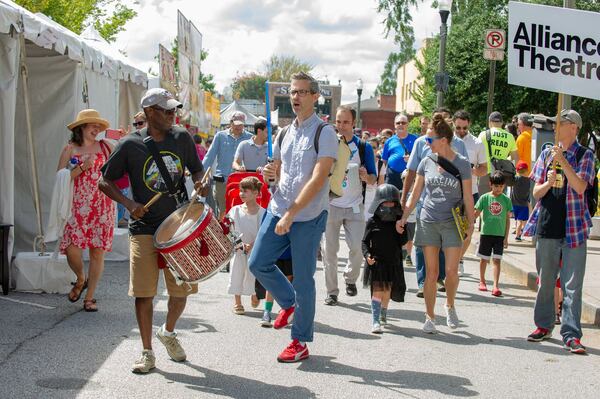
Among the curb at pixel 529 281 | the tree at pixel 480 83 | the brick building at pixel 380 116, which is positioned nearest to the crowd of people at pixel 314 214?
the curb at pixel 529 281

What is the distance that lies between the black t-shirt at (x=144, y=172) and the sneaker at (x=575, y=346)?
3419mm

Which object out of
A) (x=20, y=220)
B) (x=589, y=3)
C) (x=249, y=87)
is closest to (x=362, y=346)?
(x=20, y=220)

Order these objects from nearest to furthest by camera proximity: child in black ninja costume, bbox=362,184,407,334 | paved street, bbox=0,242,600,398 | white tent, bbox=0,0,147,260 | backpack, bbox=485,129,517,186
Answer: paved street, bbox=0,242,600,398
child in black ninja costume, bbox=362,184,407,334
white tent, bbox=0,0,147,260
backpack, bbox=485,129,517,186

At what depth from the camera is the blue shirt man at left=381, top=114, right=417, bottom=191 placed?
11695mm

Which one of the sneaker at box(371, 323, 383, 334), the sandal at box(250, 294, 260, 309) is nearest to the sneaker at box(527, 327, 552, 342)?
the sneaker at box(371, 323, 383, 334)

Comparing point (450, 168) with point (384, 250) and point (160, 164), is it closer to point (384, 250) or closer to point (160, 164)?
point (384, 250)

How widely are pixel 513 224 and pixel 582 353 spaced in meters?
11.3

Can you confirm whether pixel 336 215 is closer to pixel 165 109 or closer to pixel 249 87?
pixel 165 109

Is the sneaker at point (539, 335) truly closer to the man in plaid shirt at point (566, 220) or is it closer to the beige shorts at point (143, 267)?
the man in plaid shirt at point (566, 220)

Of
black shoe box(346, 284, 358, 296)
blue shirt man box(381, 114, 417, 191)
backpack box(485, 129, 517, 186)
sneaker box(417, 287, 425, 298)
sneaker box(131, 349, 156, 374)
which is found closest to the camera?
sneaker box(131, 349, 156, 374)

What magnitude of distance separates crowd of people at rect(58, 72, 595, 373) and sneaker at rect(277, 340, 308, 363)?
10 mm

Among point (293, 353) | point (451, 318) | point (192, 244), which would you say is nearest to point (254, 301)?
point (451, 318)

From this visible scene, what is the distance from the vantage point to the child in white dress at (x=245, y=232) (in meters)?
8.37

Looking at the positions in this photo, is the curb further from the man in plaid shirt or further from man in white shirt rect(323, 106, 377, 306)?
man in white shirt rect(323, 106, 377, 306)
